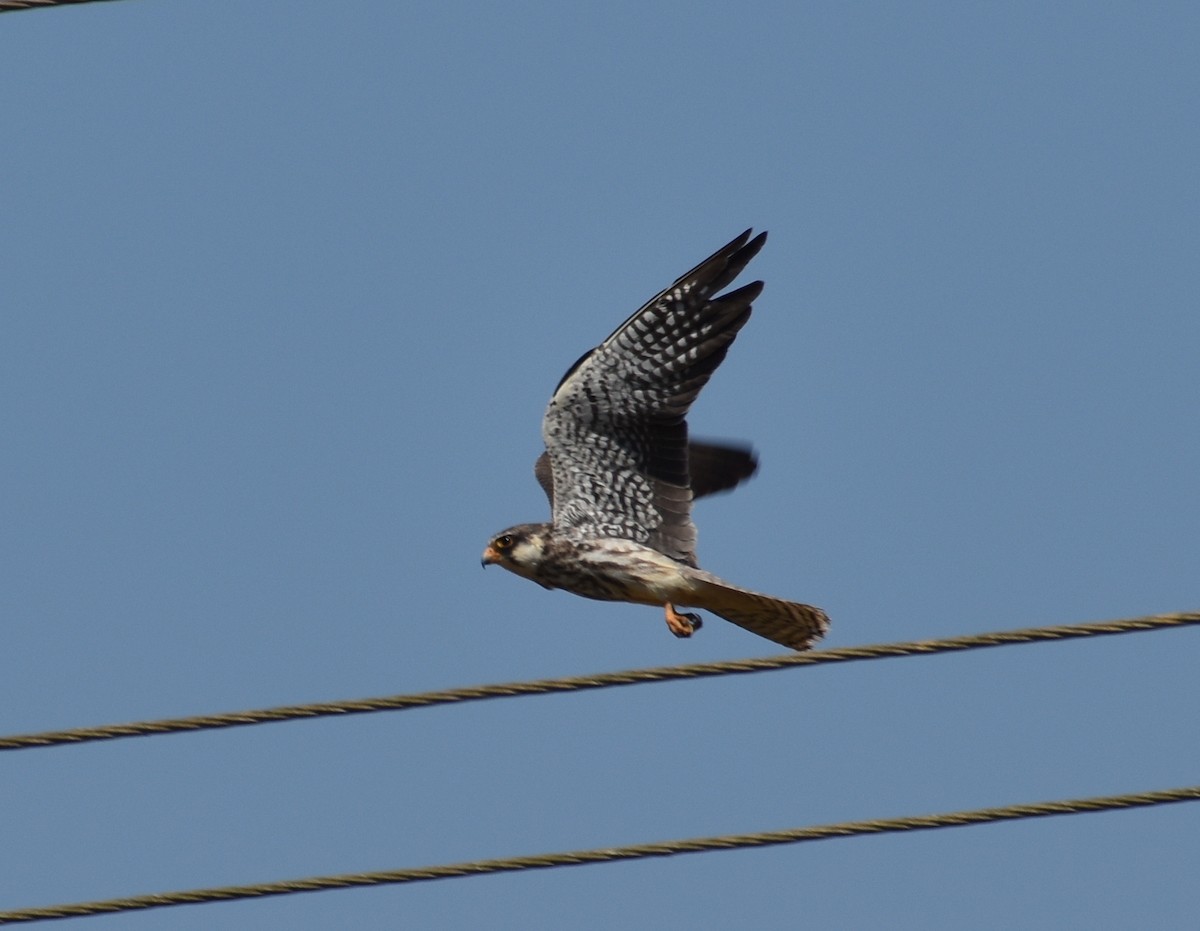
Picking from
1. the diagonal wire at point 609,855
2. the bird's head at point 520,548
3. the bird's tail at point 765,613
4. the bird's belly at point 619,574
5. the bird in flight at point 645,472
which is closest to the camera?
the diagonal wire at point 609,855

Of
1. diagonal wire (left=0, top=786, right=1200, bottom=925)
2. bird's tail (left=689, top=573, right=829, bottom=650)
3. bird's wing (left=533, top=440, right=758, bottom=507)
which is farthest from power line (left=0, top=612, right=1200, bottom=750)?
bird's wing (left=533, top=440, right=758, bottom=507)

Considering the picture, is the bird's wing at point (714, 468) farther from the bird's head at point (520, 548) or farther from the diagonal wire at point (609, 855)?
the diagonal wire at point (609, 855)

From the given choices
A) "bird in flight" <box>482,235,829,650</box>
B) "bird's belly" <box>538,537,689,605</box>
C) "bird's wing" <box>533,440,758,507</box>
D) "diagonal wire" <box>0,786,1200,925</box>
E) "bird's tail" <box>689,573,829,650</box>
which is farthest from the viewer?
"bird's wing" <box>533,440,758,507</box>

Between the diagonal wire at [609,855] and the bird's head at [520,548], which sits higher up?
the bird's head at [520,548]

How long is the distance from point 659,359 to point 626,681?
4.72 m

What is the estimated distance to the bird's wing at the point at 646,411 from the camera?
31.8 feet

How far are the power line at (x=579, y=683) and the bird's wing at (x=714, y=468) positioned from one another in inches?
229

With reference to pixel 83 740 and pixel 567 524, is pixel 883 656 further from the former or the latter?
pixel 567 524

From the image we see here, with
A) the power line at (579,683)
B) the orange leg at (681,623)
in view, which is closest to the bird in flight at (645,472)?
the orange leg at (681,623)

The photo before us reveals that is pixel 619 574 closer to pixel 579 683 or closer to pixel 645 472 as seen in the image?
pixel 645 472

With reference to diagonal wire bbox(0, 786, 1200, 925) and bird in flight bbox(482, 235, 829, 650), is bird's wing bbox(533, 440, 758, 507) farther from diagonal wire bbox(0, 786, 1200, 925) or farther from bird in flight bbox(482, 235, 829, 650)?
diagonal wire bbox(0, 786, 1200, 925)

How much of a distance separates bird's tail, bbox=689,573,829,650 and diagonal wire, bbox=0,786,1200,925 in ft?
14.8

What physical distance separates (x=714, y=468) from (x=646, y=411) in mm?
1293

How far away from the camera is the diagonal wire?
486 centimetres
